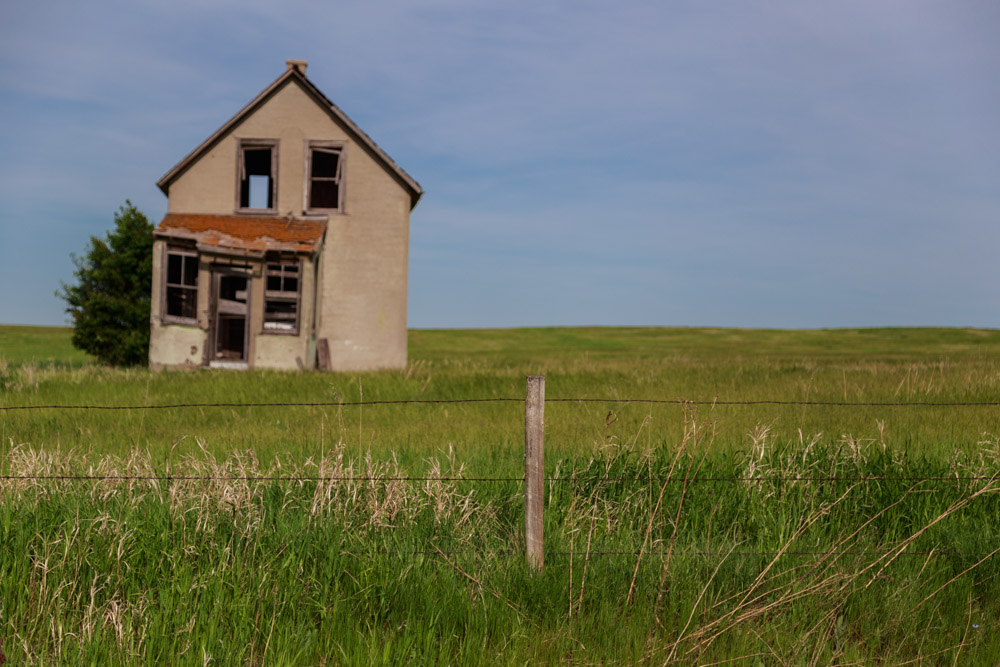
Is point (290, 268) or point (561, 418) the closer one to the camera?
point (561, 418)

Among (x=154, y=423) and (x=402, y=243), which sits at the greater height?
(x=402, y=243)

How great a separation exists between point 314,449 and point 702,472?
386 cm

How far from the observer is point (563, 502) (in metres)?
5.76

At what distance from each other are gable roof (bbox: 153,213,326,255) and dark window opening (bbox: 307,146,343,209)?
1108 millimetres

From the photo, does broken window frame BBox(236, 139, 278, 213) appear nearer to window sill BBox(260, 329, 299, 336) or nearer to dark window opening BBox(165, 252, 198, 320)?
dark window opening BBox(165, 252, 198, 320)

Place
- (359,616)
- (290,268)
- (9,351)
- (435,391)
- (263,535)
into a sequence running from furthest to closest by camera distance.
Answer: (9,351)
(290,268)
(435,391)
(263,535)
(359,616)

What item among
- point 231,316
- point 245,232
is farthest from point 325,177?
point 231,316

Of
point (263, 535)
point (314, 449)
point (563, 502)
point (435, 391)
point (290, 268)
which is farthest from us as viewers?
point (290, 268)

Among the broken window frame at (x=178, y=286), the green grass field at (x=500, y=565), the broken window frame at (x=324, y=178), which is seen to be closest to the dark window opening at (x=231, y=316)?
the broken window frame at (x=178, y=286)

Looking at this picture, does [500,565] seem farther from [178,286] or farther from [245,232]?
[178,286]

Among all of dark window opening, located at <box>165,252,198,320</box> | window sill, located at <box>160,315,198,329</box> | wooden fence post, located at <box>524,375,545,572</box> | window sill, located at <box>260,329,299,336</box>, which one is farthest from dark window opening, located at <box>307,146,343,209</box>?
wooden fence post, located at <box>524,375,545,572</box>

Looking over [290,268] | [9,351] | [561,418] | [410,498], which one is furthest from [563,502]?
[9,351]

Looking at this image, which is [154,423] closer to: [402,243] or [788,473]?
[788,473]

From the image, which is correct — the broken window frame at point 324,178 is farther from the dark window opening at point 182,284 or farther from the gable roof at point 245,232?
the dark window opening at point 182,284
